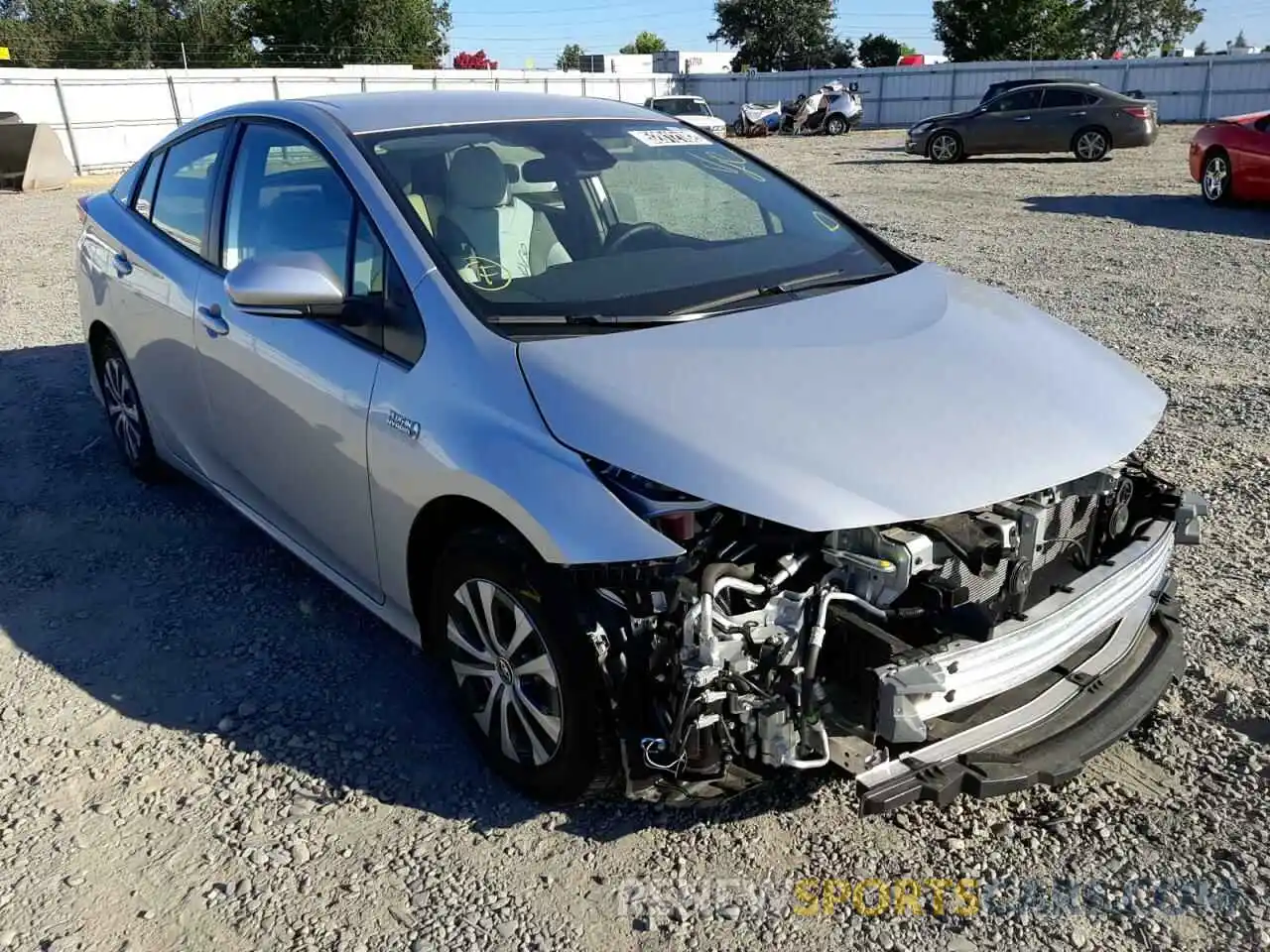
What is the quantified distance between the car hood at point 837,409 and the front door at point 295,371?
77cm

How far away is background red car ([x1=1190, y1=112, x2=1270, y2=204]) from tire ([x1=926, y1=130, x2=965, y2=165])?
28.0 ft

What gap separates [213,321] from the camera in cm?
387

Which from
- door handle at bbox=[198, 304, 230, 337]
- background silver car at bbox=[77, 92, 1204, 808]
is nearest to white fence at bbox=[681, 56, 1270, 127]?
background silver car at bbox=[77, 92, 1204, 808]

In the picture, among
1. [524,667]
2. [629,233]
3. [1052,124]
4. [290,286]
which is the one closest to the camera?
[524,667]

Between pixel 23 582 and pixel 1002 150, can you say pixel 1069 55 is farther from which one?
pixel 23 582

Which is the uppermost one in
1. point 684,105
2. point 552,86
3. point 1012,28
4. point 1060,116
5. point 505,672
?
point 1012,28

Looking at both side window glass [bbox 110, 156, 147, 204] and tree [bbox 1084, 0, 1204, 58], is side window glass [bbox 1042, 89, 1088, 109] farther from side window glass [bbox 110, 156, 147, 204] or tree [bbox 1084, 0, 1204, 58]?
tree [bbox 1084, 0, 1204, 58]

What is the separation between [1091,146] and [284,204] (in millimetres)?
20901

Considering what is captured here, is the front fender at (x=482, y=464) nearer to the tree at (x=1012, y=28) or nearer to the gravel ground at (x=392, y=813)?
the gravel ground at (x=392, y=813)

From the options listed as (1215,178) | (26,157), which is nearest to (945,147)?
(1215,178)

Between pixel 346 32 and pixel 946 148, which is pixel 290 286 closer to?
pixel 946 148

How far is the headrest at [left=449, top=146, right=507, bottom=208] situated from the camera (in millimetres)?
3373

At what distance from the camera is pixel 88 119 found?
24.3 metres

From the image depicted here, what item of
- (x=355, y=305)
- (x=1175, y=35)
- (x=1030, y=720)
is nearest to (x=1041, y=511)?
(x=1030, y=720)
